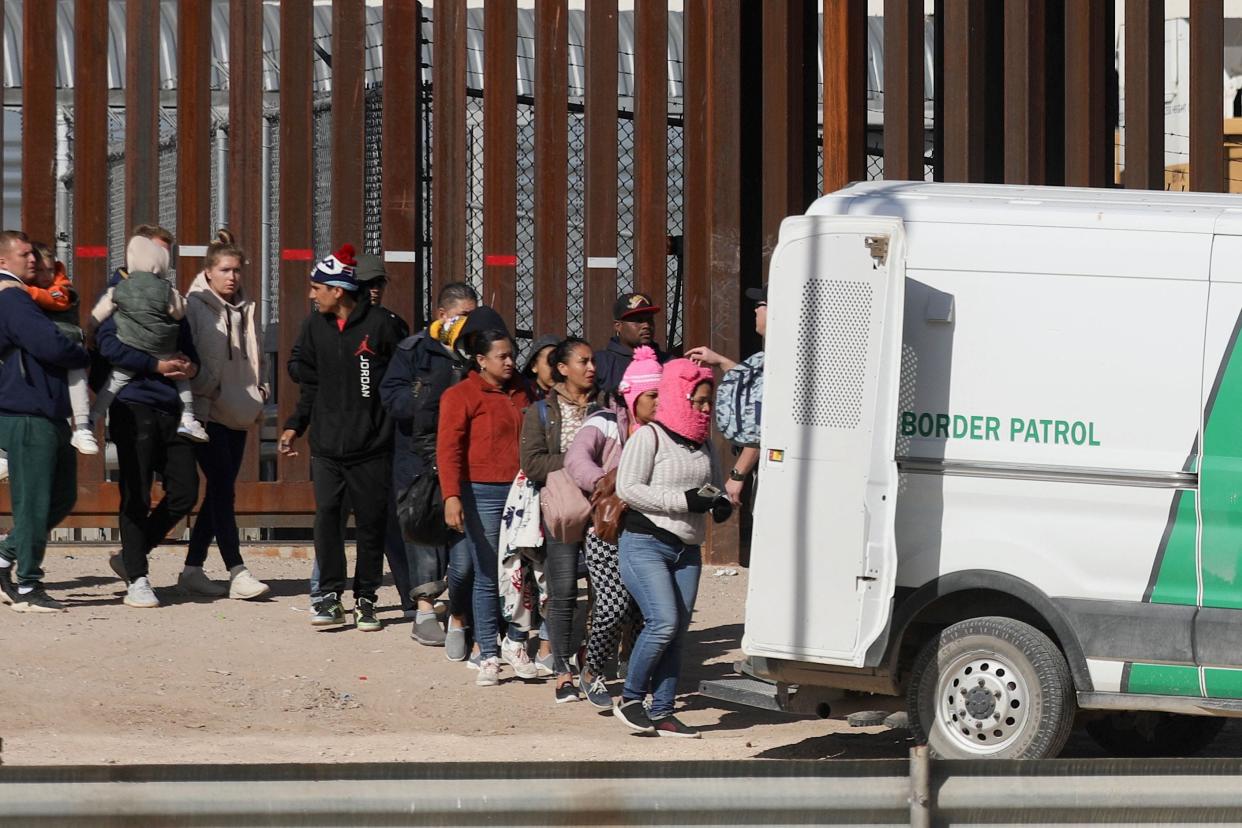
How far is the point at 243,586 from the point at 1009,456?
4649 mm

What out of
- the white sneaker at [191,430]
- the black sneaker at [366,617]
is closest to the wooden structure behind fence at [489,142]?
the white sneaker at [191,430]

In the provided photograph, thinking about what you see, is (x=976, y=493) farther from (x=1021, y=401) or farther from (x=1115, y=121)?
(x=1115, y=121)

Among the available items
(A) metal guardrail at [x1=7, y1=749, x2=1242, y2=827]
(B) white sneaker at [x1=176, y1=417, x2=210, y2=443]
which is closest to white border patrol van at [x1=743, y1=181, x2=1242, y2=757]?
(A) metal guardrail at [x1=7, y1=749, x2=1242, y2=827]

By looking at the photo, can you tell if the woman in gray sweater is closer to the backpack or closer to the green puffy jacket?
the backpack

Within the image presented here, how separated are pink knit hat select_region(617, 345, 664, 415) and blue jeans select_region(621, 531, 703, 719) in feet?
2.04

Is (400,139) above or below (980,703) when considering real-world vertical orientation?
above

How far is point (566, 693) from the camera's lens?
8242 millimetres

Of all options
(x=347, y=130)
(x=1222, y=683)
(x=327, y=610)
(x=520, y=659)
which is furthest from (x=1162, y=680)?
(x=347, y=130)

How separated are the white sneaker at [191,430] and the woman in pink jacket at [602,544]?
222cm

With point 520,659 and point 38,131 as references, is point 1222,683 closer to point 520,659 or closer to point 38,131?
point 520,659

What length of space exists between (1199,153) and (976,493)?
5916 mm

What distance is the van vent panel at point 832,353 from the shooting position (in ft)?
21.8

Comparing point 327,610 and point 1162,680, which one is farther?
point 327,610

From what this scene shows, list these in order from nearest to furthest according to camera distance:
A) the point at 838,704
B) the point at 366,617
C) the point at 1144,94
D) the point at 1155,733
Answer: the point at 838,704
the point at 1155,733
the point at 366,617
the point at 1144,94
